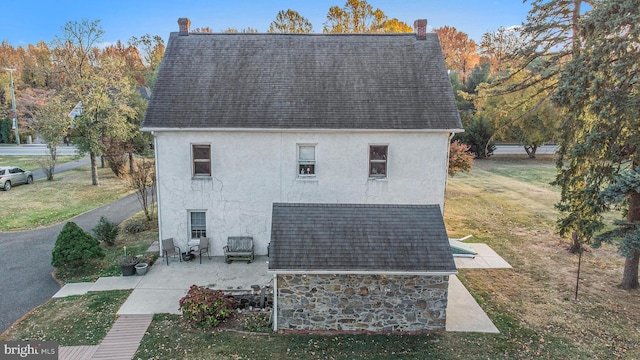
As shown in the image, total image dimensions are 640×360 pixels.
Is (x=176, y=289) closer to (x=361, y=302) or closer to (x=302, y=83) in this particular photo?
(x=361, y=302)

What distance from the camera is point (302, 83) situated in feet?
51.7

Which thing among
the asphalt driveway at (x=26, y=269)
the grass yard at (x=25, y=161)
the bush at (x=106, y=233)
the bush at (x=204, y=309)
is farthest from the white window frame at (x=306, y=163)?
the grass yard at (x=25, y=161)

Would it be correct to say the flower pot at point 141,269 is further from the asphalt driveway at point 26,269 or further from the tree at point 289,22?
the tree at point 289,22

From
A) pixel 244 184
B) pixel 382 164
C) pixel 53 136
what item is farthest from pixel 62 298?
pixel 53 136

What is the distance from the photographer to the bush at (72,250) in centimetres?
1337

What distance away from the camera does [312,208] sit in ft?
38.5

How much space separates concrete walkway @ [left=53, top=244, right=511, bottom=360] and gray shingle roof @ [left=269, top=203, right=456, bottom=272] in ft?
7.83

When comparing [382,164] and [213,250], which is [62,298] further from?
[382,164]

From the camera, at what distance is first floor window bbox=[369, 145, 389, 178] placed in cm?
1470

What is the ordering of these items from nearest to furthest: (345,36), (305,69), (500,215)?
1. (305,69)
2. (345,36)
3. (500,215)

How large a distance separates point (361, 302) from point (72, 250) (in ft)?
34.9

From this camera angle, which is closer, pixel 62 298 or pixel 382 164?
pixel 62 298

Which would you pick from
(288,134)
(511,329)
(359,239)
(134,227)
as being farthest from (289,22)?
(511,329)

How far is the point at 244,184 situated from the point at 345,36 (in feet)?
28.4
